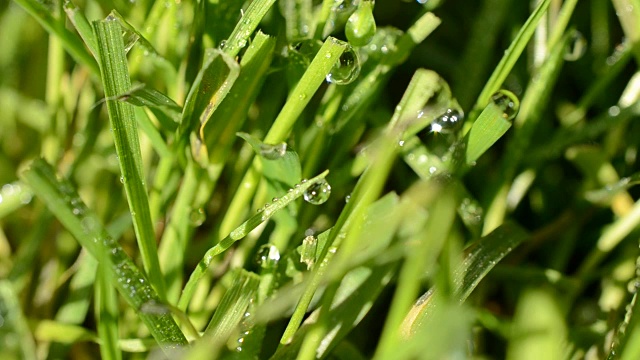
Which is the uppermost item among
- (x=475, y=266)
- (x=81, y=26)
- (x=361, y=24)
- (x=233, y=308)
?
(x=81, y=26)

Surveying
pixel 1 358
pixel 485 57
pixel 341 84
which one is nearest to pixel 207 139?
pixel 341 84

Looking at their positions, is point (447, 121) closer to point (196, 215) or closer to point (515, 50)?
point (515, 50)

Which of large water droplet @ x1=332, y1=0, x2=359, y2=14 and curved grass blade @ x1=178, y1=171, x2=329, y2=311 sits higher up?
large water droplet @ x1=332, y1=0, x2=359, y2=14

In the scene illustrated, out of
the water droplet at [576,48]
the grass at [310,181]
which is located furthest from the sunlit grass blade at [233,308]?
the water droplet at [576,48]

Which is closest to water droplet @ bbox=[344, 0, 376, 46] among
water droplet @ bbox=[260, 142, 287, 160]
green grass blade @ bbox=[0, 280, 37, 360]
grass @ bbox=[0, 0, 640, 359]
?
grass @ bbox=[0, 0, 640, 359]

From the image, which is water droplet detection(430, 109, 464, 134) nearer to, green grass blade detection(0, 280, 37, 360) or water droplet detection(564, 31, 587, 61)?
water droplet detection(564, 31, 587, 61)

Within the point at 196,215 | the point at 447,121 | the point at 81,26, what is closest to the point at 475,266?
the point at 447,121

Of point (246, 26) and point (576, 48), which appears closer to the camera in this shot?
point (246, 26)
